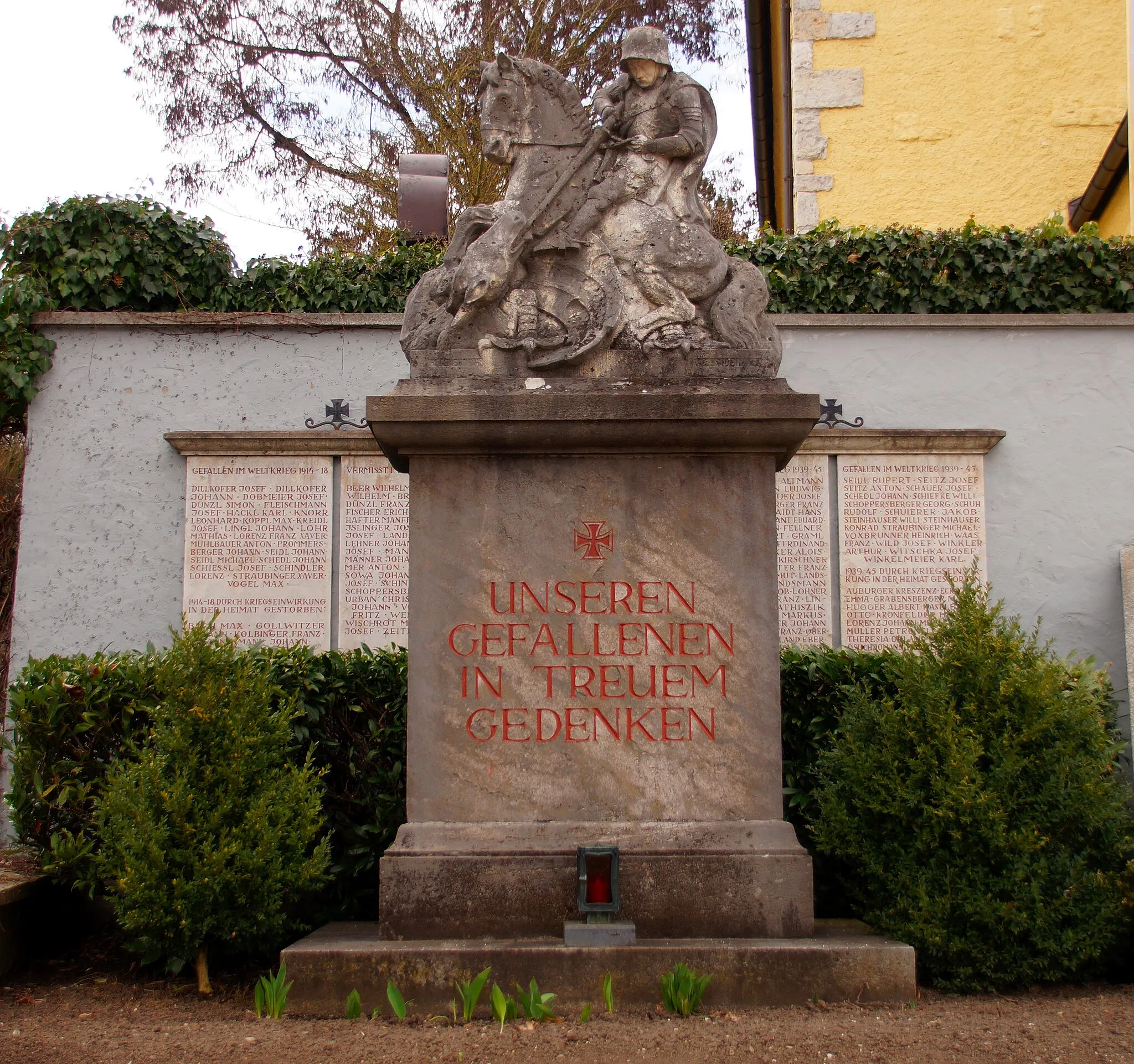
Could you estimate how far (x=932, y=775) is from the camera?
14.6ft

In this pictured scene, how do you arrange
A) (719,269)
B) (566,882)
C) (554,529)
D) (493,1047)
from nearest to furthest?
(493,1047)
(566,882)
(554,529)
(719,269)

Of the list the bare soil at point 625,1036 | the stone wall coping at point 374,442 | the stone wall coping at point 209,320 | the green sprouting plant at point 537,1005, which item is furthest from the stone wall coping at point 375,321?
the green sprouting plant at point 537,1005

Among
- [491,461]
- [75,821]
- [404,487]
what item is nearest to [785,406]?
[491,461]

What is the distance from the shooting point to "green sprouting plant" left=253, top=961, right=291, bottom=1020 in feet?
13.1

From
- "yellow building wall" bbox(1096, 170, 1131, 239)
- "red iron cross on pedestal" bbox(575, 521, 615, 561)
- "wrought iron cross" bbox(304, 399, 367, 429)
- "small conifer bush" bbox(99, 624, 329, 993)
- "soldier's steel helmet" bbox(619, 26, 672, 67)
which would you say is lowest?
"small conifer bush" bbox(99, 624, 329, 993)

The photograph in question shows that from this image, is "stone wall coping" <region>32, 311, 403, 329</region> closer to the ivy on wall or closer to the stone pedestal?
the ivy on wall

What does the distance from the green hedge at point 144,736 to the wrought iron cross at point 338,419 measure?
2943 millimetres

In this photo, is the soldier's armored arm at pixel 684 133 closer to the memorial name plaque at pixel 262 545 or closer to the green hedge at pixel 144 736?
the green hedge at pixel 144 736

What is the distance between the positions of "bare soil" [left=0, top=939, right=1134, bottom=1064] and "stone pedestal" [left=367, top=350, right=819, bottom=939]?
547 millimetres

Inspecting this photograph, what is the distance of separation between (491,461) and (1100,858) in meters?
2.91

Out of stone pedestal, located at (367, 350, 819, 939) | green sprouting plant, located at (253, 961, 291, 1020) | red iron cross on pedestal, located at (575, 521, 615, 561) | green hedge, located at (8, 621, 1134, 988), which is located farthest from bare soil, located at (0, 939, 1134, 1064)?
red iron cross on pedestal, located at (575, 521, 615, 561)

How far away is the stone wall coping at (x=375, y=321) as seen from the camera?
28.1ft

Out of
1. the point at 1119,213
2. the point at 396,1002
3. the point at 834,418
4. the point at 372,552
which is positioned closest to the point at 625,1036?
the point at 396,1002

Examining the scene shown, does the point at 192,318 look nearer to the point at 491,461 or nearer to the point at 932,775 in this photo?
the point at 491,461
